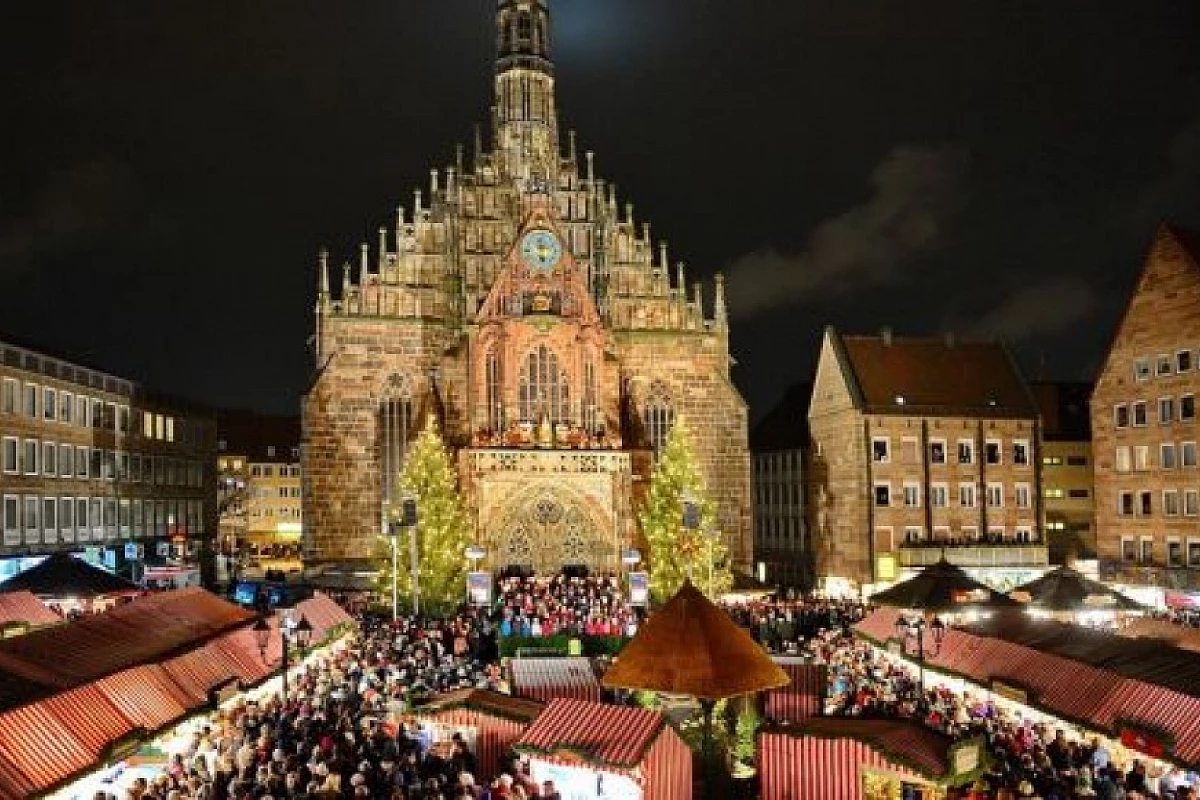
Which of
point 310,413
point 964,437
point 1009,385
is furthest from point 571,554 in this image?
point 1009,385

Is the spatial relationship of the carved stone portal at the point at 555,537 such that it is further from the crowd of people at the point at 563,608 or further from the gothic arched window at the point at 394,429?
the gothic arched window at the point at 394,429

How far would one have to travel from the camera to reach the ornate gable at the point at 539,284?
58281 millimetres

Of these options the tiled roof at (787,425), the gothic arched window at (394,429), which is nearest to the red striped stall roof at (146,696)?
the gothic arched window at (394,429)

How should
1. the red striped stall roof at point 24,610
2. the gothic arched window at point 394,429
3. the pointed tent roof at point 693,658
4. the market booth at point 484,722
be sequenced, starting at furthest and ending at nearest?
the gothic arched window at point 394,429 < the red striped stall roof at point 24,610 < the market booth at point 484,722 < the pointed tent roof at point 693,658

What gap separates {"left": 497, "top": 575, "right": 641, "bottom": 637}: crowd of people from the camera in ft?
132

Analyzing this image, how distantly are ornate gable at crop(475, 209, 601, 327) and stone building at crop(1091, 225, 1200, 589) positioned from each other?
24474mm

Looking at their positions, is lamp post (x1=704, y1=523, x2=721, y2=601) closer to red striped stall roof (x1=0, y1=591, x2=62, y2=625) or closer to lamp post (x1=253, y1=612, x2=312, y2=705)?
lamp post (x1=253, y1=612, x2=312, y2=705)

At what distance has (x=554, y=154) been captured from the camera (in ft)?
214

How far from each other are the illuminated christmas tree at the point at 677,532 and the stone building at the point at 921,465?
8.56 metres

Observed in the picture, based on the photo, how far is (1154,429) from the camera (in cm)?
5291

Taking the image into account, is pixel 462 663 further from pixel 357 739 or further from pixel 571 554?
pixel 571 554

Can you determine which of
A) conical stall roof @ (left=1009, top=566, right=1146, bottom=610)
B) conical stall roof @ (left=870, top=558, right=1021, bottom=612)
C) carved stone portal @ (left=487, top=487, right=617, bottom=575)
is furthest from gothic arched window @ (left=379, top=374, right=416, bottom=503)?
conical stall roof @ (left=1009, top=566, right=1146, bottom=610)

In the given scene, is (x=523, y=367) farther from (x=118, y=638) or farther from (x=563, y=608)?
(x=118, y=638)

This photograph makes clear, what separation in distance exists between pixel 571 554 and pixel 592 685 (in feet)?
92.4
